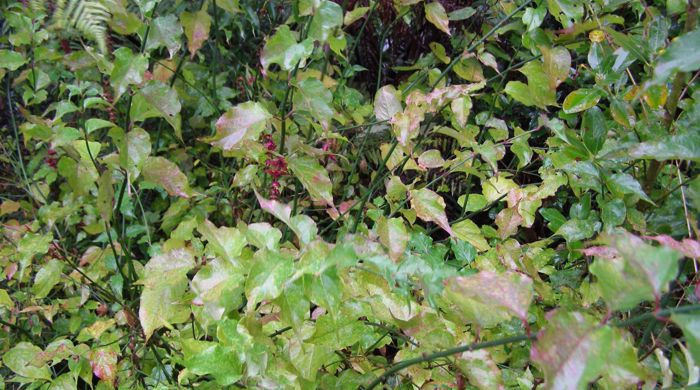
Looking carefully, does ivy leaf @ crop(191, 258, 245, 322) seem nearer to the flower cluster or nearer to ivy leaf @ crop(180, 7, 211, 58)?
the flower cluster

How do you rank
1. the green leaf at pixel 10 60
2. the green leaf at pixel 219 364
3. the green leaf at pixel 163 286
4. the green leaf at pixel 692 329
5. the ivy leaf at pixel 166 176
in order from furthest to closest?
the green leaf at pixel 10 60 → the ivy leaf at pixel 166 176 → the green leaf at pixel 163 286 → the green leaf at pixel 219 364 → the green leaf at pixel 692 329

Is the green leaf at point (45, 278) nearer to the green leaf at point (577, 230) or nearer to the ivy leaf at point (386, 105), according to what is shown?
the ivy leaf at point (386, 105)

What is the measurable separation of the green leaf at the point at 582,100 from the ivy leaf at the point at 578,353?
44cm

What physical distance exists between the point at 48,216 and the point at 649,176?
51.3 inches

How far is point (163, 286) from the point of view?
28.0 inches

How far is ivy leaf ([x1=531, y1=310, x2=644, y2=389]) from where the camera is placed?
361mm

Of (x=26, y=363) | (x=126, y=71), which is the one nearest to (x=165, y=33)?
(x=126, y=71)

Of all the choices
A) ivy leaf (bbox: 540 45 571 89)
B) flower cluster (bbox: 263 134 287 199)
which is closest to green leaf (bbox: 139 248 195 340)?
flower cluster (bbox: 263 134 287 199)

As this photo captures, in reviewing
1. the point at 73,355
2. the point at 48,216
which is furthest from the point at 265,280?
the point at 48,216

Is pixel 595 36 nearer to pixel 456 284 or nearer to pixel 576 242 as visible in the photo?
pixel 576 242

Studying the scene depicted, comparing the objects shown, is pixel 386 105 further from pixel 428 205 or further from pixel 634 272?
pixel 634 272

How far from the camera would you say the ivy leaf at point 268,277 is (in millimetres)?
510

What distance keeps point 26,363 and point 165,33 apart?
0.70 meters

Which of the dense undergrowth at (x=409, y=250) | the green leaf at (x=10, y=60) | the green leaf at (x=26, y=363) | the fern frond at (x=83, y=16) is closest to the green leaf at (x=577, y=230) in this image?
the dense undergrowth at (x=409, y=250)
